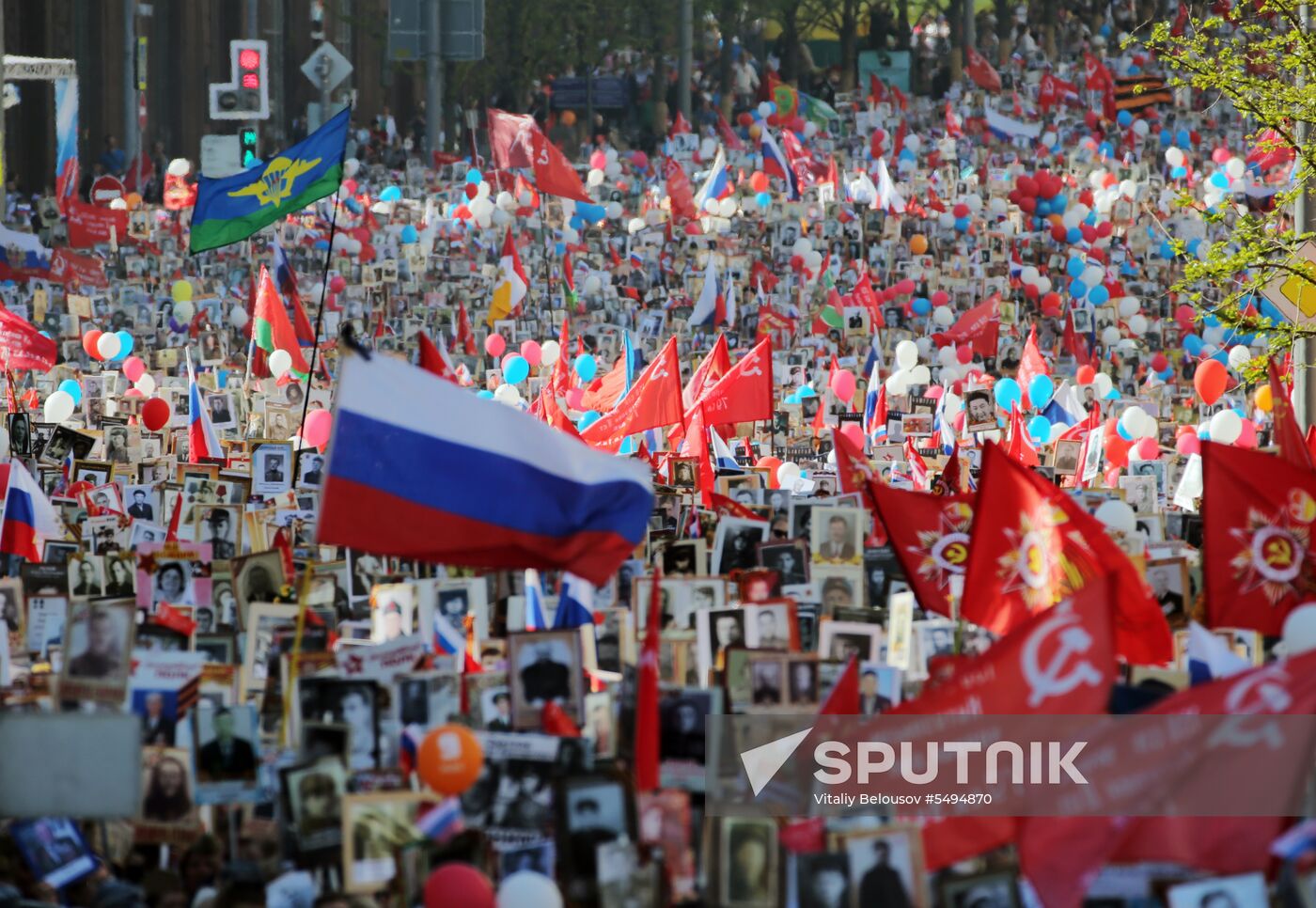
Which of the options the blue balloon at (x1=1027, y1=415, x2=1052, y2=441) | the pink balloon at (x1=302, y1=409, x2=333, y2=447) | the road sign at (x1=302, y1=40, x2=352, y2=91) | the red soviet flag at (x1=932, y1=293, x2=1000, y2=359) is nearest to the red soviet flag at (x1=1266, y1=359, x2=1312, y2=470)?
the blue balloon at (x1=1027, y1=415, x2=1052, y2=441)

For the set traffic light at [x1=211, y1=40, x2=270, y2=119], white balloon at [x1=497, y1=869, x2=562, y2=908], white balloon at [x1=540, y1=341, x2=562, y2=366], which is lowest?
white balloon at [x1=497, y1=869, x2=562, y2=908]

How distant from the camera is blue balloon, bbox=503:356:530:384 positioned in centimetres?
2116

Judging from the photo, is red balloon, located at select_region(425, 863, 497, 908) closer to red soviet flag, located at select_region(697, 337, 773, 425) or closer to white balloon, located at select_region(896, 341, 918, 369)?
red soviet flag, located at select_region(697, 337, 773, 425)

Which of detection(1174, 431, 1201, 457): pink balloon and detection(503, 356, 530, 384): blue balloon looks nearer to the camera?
detection(1174, 431, 1201, 457): pink balloon

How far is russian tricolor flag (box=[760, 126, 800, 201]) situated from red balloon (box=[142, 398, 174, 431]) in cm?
1828

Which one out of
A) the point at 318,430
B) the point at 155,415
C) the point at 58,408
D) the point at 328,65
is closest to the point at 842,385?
the point at 318,430

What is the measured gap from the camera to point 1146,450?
14.6 metres

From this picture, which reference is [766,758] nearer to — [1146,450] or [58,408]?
[1146,450]

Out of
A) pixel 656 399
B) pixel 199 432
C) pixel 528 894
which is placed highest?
pixel 656 399

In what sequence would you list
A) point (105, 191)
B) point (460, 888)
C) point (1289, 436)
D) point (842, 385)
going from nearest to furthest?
point (460, 888) → point (1289, 436) → point (842, 385) → point (105, 191)

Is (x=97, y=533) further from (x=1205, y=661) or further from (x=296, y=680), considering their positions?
(x=1205, y=661)

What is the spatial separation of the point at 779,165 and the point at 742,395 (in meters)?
19.7

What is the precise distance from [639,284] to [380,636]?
70.6ft

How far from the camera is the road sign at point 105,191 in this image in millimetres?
34094
